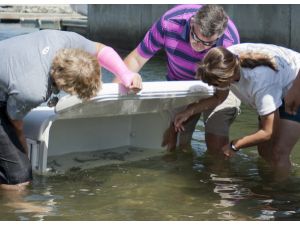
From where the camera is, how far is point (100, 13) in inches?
866

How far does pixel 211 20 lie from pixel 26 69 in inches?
55.6

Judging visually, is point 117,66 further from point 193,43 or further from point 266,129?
point 266,129

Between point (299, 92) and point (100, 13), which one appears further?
point (100, 13)

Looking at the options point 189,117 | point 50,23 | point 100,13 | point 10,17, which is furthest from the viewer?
point 10,17

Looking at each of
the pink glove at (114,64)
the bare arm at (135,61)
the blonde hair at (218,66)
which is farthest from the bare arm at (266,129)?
the bare arm at (135,61)

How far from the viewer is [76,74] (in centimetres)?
409

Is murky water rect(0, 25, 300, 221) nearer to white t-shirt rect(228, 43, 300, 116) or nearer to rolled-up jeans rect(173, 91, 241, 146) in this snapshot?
rolled-up jeans rect(173, 91, 241, 146)

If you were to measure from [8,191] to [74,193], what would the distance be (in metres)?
0.44

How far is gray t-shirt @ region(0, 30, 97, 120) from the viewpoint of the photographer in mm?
4090

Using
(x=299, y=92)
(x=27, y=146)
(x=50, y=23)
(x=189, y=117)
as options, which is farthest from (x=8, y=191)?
(x=50, y=23)

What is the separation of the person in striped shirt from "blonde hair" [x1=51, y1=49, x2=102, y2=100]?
3.48 ft

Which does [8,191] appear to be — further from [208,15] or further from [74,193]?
[208,15]

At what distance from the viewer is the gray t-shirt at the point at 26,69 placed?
4.09m

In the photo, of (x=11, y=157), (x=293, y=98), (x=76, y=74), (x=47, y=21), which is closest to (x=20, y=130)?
(x=11, y=157)
